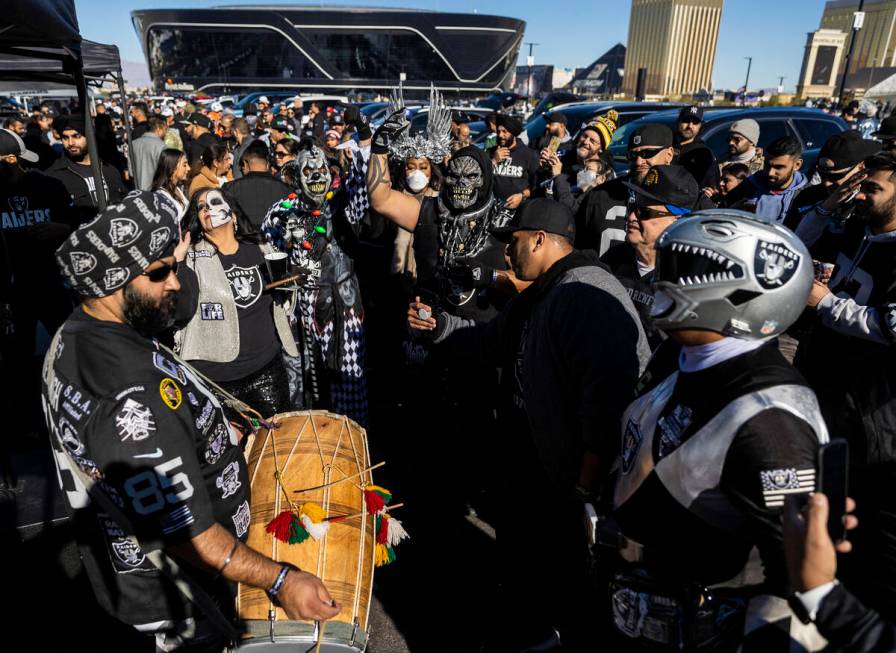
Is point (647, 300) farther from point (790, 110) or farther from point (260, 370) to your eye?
point (790, 110)

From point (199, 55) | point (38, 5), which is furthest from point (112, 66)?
point (199, 55)

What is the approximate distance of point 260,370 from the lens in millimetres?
3693

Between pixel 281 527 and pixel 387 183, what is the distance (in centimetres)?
285

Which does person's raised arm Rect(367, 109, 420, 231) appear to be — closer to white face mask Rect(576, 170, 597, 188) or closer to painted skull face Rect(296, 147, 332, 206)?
painted skull face Rect(296, 147, 332, 206)

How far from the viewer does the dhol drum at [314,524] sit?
200 centimetres

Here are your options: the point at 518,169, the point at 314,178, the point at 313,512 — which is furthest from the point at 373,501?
the point at 518,169

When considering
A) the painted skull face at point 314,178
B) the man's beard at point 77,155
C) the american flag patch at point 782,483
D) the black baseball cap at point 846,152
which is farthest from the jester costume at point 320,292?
the man's beard at point 77,155

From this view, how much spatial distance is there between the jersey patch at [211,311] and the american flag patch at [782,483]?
9.96ft

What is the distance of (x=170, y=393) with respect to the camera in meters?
1.79

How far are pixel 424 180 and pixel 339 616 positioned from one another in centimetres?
361

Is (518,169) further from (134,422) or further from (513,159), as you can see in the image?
(134,422)

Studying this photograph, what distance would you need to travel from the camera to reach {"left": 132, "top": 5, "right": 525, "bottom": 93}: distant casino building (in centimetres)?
6738

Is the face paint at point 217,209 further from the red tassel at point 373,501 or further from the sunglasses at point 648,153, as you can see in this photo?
the sunglasses at point 648,153

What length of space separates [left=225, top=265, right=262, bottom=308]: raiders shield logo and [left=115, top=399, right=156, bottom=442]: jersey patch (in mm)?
1938
